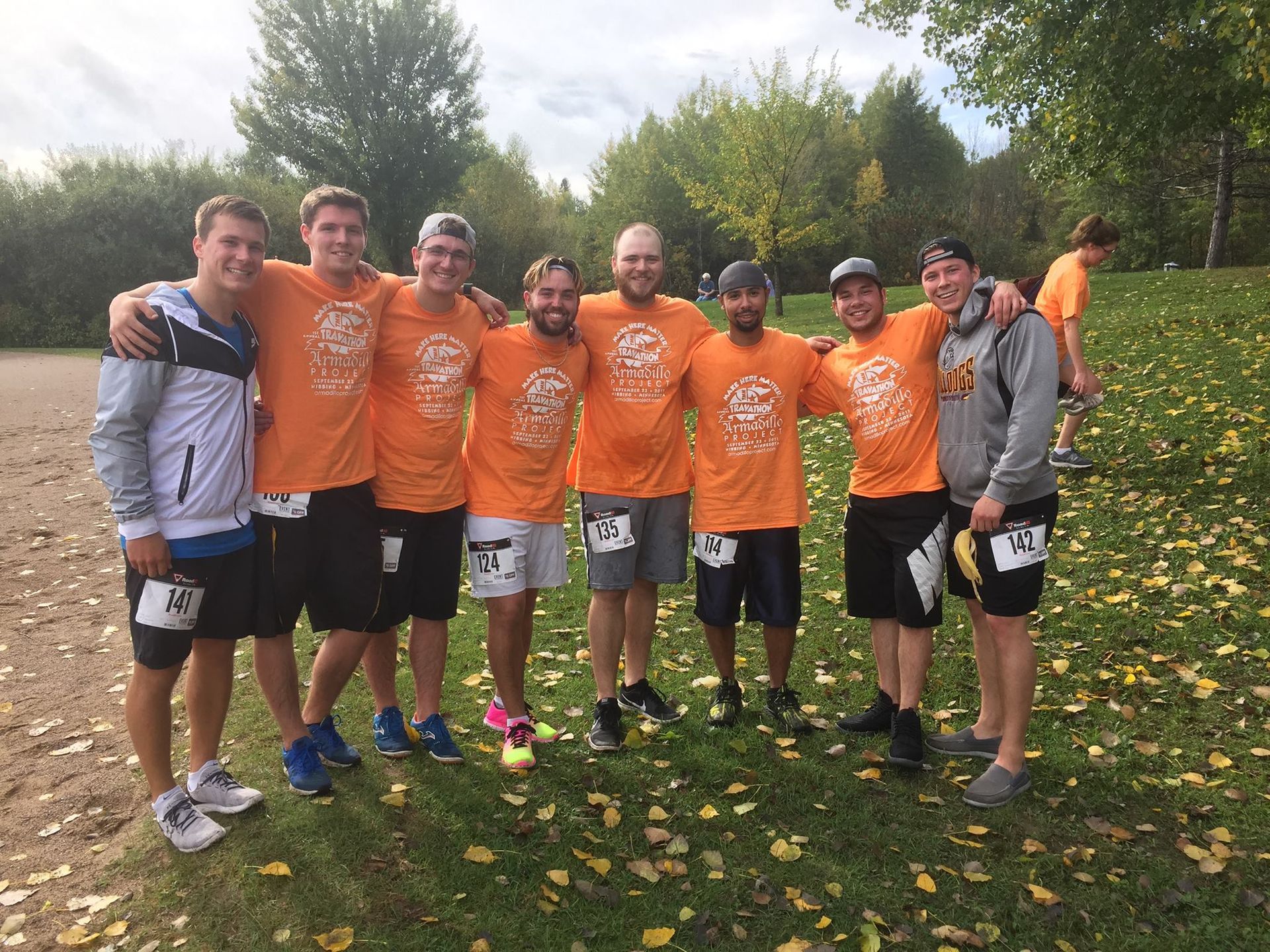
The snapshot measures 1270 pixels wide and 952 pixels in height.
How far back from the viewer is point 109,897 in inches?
131

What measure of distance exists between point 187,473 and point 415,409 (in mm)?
1071

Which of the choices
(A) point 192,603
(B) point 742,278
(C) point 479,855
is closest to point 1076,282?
(B) point 742,278

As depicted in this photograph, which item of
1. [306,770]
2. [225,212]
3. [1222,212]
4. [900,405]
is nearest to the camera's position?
[225,212]

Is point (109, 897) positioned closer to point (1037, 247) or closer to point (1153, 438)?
point (1153, 438)

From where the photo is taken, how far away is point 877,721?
454 centimetres

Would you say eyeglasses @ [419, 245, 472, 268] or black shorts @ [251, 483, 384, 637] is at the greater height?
eyeglasses @ [419, 245, 472, 268]

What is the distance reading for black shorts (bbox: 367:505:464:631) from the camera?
4.05m

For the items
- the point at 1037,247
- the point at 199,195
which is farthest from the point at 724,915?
the point at 1037,247

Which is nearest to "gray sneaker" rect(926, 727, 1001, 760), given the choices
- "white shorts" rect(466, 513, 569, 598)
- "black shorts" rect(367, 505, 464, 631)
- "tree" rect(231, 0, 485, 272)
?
"white shorts" rect(466, 513, 569, 598)

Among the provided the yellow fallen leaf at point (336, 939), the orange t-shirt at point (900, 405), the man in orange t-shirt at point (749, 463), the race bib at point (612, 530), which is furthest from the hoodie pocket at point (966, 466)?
the yellow fallen leaf at point (336, 939)

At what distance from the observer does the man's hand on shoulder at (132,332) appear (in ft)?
10.5

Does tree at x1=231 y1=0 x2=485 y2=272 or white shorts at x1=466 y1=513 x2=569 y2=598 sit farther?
tree at x1=231 y1=0 x2=485 y2=272

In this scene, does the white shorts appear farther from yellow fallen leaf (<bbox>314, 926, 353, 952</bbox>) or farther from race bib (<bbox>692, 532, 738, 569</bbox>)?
yellow fallen leaf (<bbox>314, 926, 353, 952</bbox>)

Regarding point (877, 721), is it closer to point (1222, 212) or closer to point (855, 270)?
point (855, 270)
